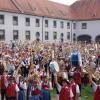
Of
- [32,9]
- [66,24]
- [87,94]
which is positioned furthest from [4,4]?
[87,94]

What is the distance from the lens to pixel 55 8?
183 ft

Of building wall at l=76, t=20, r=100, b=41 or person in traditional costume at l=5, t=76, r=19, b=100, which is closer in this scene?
person in traditional costume at l=5, t=76, r=19, b=100

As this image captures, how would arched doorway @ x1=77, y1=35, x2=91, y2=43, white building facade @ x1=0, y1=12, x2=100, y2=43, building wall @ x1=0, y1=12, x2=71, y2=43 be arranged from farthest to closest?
arched doorway @ x1=77, y1=35, x2=91, y2=43 < white building facade @ x1=0, y1=12, x2=100, y2=43 < building wall @ x1=0, y1=12, x2=71, y2=43

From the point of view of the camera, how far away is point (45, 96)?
12.6 meters

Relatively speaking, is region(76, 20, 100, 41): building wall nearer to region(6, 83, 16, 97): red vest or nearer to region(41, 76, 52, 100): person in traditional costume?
region(41, 76, 52, 100): person in traditional costume

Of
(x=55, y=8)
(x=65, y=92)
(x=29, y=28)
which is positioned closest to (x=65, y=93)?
(x=65, y=92)

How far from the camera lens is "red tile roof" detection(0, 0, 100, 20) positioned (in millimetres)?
45000

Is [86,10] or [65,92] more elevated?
[86,10]

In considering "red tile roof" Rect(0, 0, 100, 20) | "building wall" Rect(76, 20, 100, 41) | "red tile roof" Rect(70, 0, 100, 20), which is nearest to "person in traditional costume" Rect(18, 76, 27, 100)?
"red tile roof" Rect(0, 0, 100, 20)

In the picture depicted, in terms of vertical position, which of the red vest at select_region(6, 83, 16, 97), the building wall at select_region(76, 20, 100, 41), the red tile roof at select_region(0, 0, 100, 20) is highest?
the red tile roof at select_region(0, 0, 100, 20)

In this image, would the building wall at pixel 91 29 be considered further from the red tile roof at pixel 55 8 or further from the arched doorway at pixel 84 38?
the red tile roof at pixel 55 8

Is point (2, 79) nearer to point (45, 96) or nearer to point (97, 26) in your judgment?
point (45, 96)

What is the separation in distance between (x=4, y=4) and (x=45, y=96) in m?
32.4

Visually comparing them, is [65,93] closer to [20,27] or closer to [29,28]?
[20,27]
